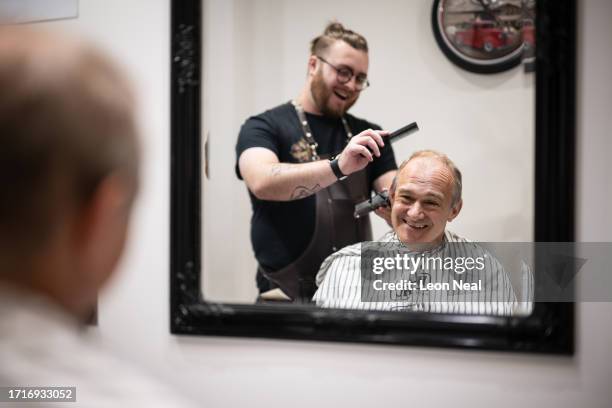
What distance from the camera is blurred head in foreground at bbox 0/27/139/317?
63cm

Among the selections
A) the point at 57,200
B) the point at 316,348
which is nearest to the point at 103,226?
the point at 57,200

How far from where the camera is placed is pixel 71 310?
0.68 m

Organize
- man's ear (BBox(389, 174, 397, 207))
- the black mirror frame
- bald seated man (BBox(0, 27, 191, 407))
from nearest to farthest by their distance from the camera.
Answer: bald seated man (BBox(0, 27, 191, 407)) → the black mirror frame → man's ear (BBox(389, 174, 397, 207))

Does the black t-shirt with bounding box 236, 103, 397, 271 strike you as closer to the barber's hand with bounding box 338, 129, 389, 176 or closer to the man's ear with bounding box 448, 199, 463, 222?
the barber's hand with bounding box 338, 129, 389, 176

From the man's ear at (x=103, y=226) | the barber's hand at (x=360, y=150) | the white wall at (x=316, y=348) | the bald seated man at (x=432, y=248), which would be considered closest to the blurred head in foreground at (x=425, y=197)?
the bald seated man at (x=432, y=248)

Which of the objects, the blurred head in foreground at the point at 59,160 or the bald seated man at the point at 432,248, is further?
the bald seated man at the point at 432,248

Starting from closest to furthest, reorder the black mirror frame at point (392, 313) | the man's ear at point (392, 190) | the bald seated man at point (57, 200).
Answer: the bald seated man at point (57, 200) → the black mirror frame at point (392, 313) → the man's ear at point (392, 190)

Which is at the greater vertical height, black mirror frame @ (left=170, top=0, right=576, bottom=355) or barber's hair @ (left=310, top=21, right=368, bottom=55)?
barber's hair @ (left=310, top=21, right=368, bottom=55)

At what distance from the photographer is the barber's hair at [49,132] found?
625 mm

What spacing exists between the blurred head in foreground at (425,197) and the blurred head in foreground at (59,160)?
3.71ft

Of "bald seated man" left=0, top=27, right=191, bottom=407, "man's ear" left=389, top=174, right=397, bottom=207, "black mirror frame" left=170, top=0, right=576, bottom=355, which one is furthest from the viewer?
"man's ear" left=389, top=174, right=397, bottom=207

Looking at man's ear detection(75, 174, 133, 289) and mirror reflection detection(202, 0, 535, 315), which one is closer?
man's ear detection(75, 174, 133, 289)

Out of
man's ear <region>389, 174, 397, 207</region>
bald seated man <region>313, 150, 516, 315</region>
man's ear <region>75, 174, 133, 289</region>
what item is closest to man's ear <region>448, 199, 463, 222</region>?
bald seated man <region>313, 150, 516, 315</region>

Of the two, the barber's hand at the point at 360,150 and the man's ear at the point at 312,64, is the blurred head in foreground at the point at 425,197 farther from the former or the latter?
the man's ear at the point at 312,64
